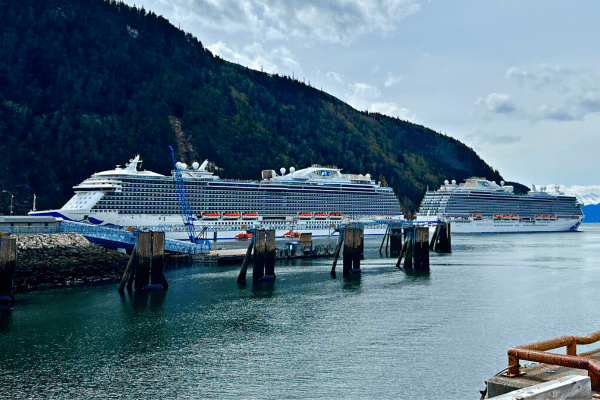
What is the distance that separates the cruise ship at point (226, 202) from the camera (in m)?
84.3

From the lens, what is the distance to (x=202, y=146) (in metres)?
148

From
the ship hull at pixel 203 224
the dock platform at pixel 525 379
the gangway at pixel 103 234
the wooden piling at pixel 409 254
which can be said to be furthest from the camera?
the ship hull at pixel 203 224

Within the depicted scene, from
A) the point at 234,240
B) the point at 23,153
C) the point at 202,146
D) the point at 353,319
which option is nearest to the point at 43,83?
the point at 23,153

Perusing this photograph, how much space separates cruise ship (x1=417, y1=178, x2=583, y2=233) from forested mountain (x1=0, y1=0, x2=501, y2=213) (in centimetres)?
4350

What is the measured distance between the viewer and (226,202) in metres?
101

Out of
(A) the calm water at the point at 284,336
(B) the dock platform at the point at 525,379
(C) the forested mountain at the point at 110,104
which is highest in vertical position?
(C) the forested mountain at the point at 110,104

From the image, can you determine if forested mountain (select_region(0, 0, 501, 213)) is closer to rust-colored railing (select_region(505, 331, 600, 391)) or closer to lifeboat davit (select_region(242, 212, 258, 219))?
lifeboat davit (select_region(242, 212, 258, 219))

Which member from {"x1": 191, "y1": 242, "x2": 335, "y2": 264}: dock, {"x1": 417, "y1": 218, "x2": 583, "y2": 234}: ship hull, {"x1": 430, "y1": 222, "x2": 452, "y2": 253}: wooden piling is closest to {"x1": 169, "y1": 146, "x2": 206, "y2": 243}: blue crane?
{"x1": 191, "y1": 242, "x2": 335, "y2": 264}: dock

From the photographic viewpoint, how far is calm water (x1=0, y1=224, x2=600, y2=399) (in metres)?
20.1

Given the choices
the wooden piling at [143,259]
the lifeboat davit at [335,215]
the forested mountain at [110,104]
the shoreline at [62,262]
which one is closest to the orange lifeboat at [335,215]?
the lifeboat davit at [335,215]

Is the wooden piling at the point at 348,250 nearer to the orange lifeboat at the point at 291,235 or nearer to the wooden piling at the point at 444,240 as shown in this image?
the wooden piling at the point at 444,240

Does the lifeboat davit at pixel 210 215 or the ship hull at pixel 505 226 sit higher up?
the lifeboat davit at pixel 210 215

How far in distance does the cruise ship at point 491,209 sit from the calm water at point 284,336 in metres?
98.2

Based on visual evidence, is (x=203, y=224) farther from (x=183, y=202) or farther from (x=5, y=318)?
(x=5, y=318)
